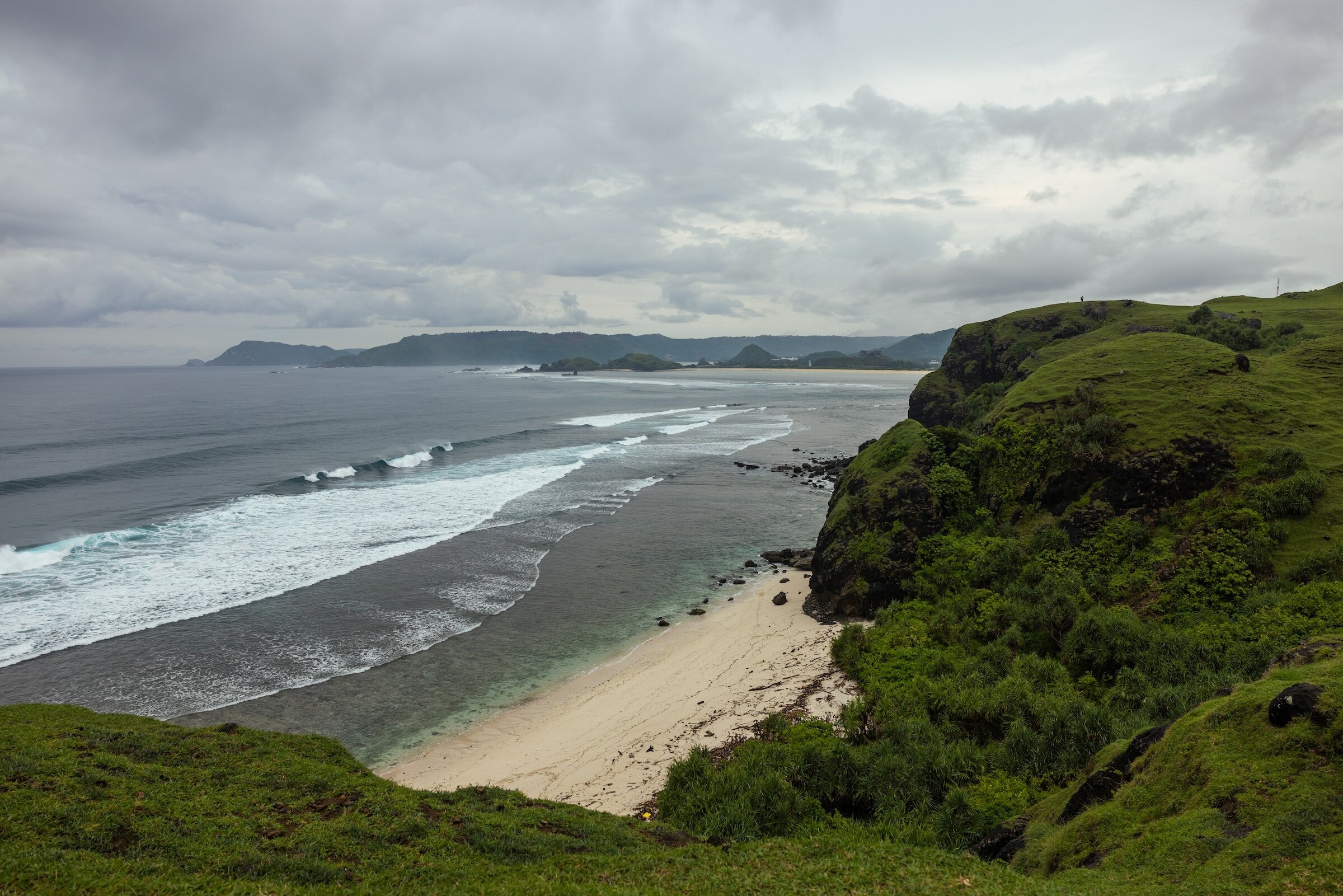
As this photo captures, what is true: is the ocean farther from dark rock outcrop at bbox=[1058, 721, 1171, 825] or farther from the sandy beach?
dark rock outcrop at bbox=[1058, 721, 1171, 825]

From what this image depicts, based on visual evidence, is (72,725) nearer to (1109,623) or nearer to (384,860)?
(384,860)

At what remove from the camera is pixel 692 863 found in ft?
31.6

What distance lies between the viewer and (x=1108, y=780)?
32.1 ft

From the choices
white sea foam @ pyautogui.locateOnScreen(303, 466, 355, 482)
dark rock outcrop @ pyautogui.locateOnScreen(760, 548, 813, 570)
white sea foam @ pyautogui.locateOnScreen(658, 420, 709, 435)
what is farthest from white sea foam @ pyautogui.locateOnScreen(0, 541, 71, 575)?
white sea foam @ pyautogui.locateOnScreen(658, 420, 709, 435)

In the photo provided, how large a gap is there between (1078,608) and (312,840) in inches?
729

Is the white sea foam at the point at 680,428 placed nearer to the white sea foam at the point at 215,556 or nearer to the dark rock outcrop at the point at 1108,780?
the white sea foam at the point at 215,556

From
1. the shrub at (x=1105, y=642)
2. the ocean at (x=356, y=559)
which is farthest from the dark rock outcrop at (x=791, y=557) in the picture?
the shrub at (x=1105, y=642)

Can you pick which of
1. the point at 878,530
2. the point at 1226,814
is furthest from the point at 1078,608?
the point at 1226,814

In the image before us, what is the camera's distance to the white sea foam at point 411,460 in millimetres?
57625

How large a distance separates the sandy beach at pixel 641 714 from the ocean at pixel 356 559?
1323 mm

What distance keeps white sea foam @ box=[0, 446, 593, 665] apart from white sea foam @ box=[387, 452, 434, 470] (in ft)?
A: 28.9

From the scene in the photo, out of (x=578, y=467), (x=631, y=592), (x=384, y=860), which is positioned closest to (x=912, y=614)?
(x=631, y=592)

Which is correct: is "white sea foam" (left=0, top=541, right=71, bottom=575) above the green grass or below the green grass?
below

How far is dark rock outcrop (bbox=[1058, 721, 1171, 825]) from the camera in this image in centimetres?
971
